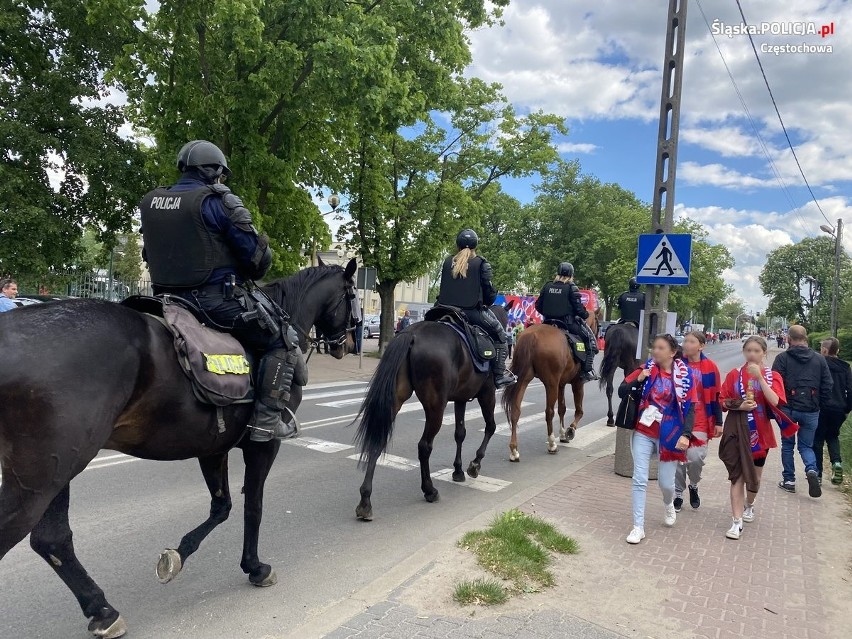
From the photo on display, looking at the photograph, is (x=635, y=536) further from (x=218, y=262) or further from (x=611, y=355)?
(x=611, y=355)

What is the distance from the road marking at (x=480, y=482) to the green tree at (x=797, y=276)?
7893 cm

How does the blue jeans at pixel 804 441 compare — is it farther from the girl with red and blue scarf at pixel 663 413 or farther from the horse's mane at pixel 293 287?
the horse's mane at pixel 293 287

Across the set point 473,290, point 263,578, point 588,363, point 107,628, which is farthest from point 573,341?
point 107,628

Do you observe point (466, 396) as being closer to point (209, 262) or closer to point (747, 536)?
point (747, 536)

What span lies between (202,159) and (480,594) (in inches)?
127

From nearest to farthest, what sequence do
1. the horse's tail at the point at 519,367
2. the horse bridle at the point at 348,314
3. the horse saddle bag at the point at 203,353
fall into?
the horse saddle bag at the point at 203,353
the horse bridle at the point at 348,314
the horse's tail at the point at 519,367

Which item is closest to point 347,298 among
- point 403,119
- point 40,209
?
point 403,119

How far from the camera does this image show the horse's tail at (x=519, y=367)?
896cm

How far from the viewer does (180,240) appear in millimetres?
3676

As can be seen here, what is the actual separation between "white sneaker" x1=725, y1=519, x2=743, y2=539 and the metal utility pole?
281 cm

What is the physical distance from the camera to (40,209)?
16.5 metres

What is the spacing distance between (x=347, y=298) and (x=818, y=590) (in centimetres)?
408

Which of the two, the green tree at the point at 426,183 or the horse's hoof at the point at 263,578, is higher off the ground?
the green tree at the point at 426,183

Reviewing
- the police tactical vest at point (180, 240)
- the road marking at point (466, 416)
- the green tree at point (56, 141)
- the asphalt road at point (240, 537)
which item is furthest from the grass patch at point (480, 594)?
the green tree at point (56, 141)
